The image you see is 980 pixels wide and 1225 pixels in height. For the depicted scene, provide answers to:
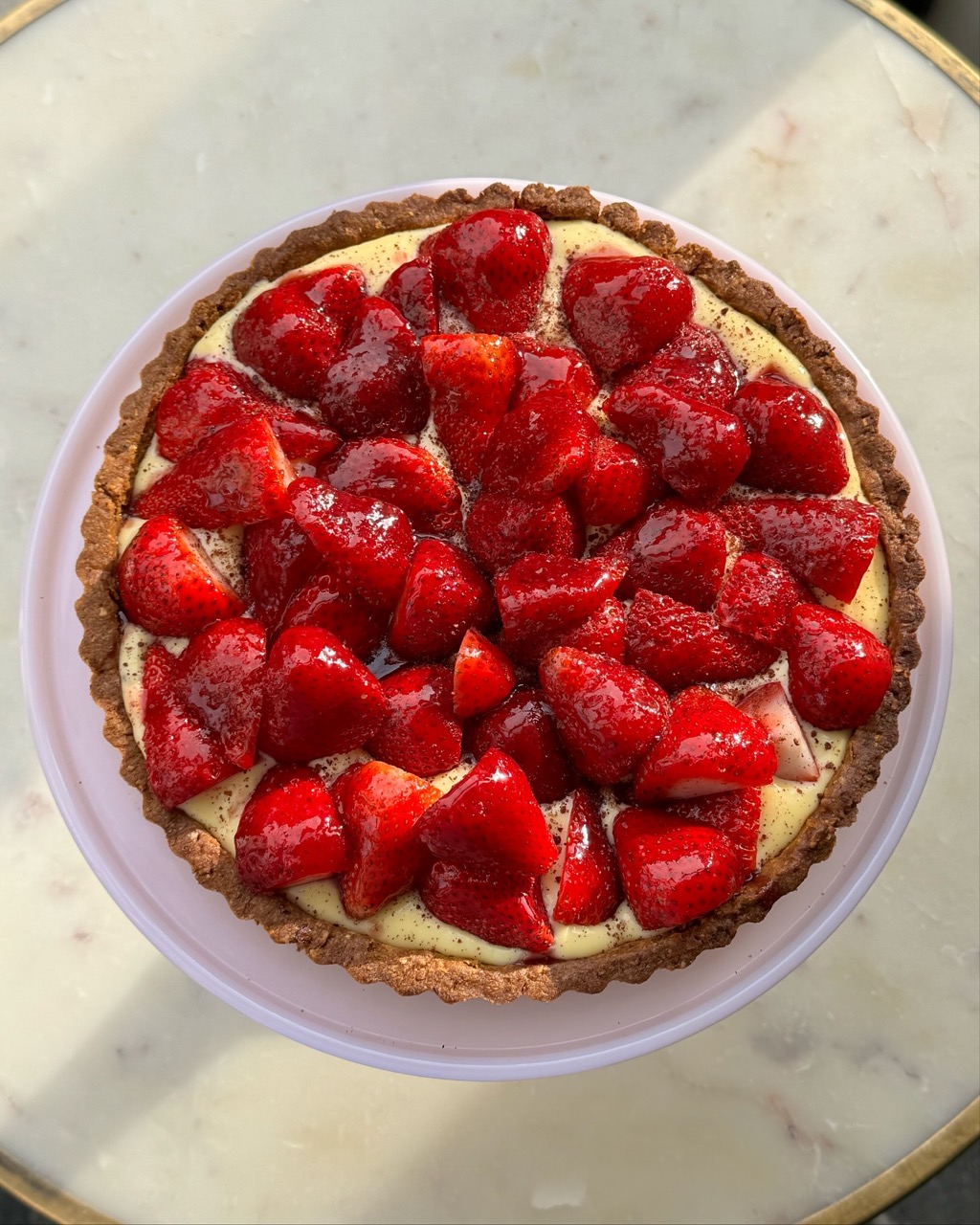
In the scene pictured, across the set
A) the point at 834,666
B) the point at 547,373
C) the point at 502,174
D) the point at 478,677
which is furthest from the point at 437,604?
the point at 502,174

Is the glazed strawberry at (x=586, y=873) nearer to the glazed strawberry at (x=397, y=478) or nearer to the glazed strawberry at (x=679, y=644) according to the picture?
the glazed strawberry at (x=679, y=644)

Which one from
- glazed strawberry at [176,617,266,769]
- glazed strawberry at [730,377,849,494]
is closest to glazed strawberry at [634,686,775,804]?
glazed strawberry at [730,377,849,494]

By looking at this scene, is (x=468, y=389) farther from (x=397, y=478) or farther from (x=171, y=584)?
(x=171, y=584)

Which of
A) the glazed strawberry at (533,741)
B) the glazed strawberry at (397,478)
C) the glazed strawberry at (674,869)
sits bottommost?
the glazed strawberry at (674,869)

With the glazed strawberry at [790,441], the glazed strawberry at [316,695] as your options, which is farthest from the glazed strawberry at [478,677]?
the glazed strawberry at [790,441]

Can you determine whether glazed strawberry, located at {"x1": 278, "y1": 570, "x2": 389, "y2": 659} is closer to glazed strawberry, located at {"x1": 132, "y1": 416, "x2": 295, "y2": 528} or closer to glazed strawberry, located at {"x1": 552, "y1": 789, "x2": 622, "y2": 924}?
glazed strawberry, located at {"x1": 132, "y1": 416, "x2": 295, "y2": 528}

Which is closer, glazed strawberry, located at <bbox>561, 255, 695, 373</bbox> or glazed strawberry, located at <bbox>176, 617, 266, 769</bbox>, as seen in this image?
glazed strawberry, located at <bbox>176, 617, 266, 769</bbox>
